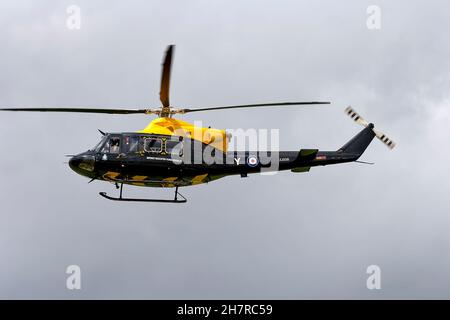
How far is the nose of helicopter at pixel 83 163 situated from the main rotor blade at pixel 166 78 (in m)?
3.30

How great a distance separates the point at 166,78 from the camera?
2964 cm

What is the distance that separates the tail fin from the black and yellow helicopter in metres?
0.98

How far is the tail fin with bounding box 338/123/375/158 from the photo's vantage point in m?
33.0

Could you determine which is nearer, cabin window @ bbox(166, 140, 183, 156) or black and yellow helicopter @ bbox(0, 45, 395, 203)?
Answer: black and yellow helicopter @ bbox(0, 45, 395, 203)

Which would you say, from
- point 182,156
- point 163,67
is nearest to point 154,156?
point 182,156

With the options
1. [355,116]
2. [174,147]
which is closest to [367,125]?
[355,116]

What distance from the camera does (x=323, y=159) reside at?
32.1m

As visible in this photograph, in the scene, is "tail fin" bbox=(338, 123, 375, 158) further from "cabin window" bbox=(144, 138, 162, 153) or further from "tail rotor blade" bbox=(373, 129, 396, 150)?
"cabin window" bbox=(144, 138, 162, 153)

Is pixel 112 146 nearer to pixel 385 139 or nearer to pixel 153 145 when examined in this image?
pixel 153 145

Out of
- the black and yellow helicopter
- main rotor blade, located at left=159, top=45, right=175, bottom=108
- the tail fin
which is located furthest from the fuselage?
the tail fin

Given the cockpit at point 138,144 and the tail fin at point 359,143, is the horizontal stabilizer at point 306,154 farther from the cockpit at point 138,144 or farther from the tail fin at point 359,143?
the cockpit at point 138,144

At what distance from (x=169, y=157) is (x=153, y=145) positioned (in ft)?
2.35
